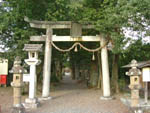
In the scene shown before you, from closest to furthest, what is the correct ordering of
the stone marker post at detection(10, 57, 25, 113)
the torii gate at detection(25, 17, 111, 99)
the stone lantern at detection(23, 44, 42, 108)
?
1. the stone marker post at detection(10, 57, 25, 113)
2. the stone lantern at detection(23, 44, 42, 108)
3. the torii gate at detection(25, 17, 111, 99)

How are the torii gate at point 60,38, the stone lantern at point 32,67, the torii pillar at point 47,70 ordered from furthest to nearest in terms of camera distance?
the torii gate at point 60,38, the torii pillar at point 47,70, the stone lantern at point 32,67

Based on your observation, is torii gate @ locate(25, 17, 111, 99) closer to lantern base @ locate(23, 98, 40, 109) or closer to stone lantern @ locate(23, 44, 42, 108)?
stone lantern @ locate(23, 44, 42, 108)

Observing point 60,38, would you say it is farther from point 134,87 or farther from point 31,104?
point 134,87

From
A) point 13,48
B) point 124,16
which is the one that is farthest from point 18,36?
point 124,16

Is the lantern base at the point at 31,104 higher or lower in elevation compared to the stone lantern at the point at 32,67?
lower

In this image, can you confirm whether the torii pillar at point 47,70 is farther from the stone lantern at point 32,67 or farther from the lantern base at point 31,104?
the lantern base at point 31,104

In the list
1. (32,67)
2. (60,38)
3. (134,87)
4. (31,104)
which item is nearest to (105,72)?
(134,87)

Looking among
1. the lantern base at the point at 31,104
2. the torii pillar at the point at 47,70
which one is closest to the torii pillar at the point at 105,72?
the torii pillar at the point at 47,70

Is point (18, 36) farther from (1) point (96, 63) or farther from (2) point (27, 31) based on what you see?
(1) point (96, 63)

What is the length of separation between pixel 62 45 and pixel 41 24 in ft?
11.6

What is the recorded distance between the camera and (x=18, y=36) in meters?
11.9

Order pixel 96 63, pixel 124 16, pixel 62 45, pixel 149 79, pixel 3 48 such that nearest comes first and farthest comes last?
1. pixel 149 79
2. pixel 124 16
3. pixel 3 48
4. pixel 62 45
5. pixel 96 63

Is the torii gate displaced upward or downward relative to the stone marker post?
upward

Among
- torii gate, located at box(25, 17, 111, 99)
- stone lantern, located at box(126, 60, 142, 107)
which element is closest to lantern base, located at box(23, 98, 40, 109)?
torii gate, located at box(25, 17, 111, 99)
